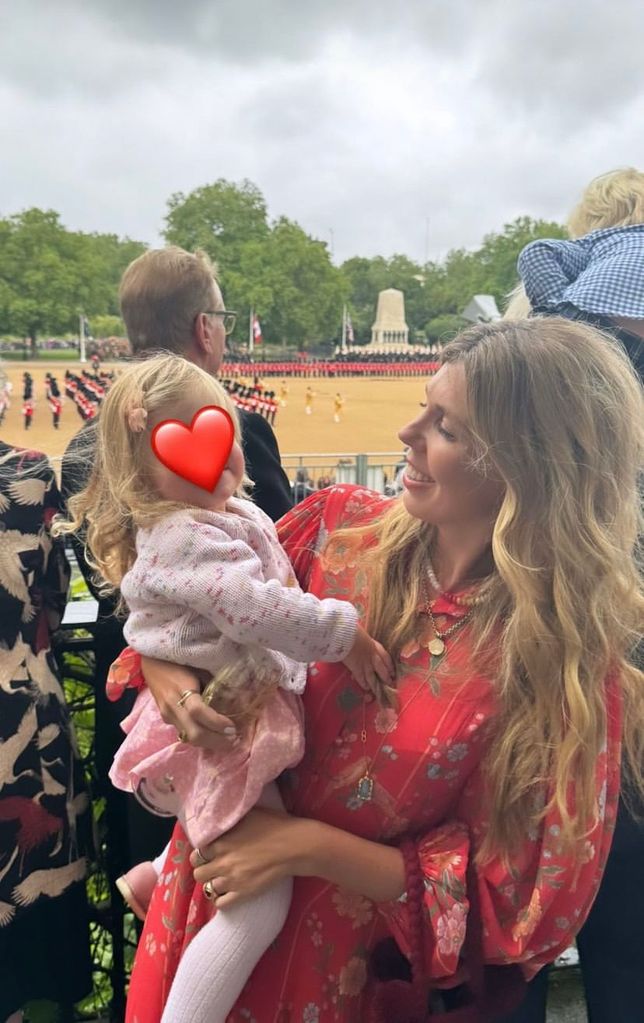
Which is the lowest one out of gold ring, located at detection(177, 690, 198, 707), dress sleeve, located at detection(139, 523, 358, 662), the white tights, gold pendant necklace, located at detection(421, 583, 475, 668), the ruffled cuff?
the white tights

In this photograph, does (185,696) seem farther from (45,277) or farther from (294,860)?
(45,277)

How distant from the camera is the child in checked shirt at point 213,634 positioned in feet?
3.45

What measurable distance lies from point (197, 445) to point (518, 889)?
0.79m

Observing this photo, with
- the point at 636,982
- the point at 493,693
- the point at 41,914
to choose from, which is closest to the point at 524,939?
the point at 493,693

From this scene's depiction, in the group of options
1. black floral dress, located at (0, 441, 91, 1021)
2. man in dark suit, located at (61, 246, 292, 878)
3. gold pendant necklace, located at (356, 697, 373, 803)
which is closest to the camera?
gold pendant necklace, located at (356, 697, 373, 803)

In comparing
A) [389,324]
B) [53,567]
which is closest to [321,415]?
[389,324]

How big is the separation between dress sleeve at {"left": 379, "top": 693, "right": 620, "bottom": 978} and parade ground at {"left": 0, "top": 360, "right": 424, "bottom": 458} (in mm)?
13849

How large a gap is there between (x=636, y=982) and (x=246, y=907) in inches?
37.4

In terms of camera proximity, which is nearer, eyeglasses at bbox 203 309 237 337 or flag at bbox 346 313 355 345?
eyeglasses at bbox 203 309 237 337

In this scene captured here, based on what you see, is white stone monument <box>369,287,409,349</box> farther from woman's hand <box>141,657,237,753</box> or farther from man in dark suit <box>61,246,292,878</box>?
woman's hand <box>141,657,237,753</box>

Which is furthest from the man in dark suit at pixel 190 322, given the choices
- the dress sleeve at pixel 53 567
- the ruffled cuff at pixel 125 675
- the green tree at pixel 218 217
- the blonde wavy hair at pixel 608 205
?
the green tree at pixel 218 217

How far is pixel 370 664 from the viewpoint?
3.75 ft

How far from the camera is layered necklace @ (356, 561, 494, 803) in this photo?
1.13 m

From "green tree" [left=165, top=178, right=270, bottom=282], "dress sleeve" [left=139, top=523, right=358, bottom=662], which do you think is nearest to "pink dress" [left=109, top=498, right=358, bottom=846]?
"dress sleeve" [left=139, top=523, right=358, bottom=662]
